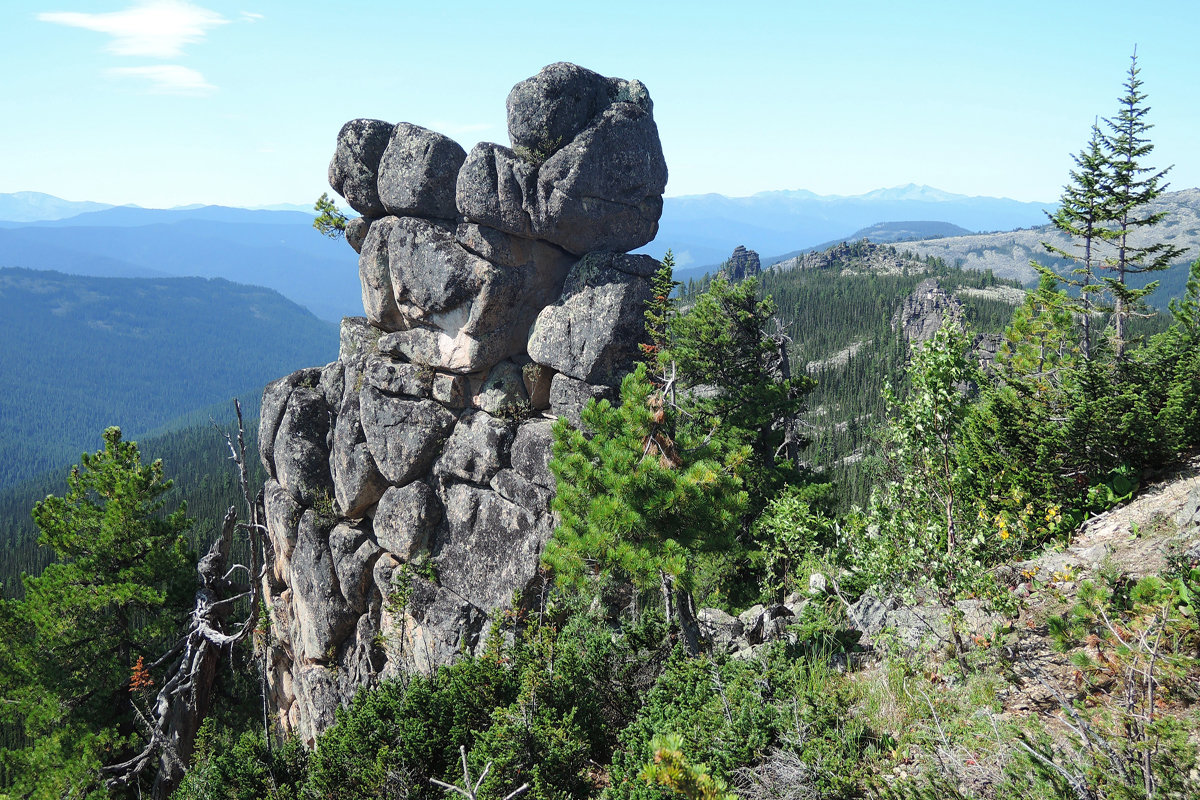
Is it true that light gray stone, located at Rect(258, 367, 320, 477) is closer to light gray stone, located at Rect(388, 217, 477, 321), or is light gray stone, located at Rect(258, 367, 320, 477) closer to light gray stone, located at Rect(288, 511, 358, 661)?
light gray stone, located at Rect(288, 511, 358, 661)

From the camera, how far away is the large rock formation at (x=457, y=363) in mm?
24031

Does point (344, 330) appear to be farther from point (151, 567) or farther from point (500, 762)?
point (500, 762)

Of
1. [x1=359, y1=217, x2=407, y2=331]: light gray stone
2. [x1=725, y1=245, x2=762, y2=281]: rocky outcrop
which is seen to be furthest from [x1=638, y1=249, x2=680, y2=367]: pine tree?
[x1=725, y1=245, x2=762, y2=281]: rocky outcrop

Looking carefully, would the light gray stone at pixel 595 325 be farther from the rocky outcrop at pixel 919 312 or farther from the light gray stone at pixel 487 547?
the rocky outcrop at pixel 919 312

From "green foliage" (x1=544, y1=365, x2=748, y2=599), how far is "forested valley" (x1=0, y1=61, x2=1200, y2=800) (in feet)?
0.19

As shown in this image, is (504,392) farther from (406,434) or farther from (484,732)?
(484,732)

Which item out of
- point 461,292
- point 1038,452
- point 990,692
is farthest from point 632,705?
point 461,292

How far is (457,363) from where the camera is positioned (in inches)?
1019

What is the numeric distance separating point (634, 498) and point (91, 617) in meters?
25.3

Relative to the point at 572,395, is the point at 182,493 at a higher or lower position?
lower

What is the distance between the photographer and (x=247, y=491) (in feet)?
65.9

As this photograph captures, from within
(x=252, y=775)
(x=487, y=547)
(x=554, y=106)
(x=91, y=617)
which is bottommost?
(x=91, y=617)

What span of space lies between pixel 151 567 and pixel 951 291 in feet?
511

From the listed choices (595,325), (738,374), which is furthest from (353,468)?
(738,374)
